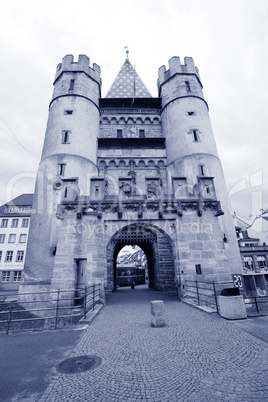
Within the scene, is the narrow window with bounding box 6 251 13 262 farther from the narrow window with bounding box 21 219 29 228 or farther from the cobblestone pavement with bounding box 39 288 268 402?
the cobblestone pavement with bounding box 39 288 268 402

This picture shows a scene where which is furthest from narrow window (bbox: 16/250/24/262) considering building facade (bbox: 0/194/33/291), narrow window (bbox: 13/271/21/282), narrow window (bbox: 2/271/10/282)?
narrow window (bbox: 2/271/10/282)

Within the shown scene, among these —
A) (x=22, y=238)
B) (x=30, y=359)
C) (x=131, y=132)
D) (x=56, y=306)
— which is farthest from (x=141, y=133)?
(x=22, y=238)

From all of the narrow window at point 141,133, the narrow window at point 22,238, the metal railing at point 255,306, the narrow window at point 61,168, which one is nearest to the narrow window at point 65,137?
the narrow window at point 61,168

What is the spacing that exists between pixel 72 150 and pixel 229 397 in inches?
733

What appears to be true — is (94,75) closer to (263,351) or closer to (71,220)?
(71,220)

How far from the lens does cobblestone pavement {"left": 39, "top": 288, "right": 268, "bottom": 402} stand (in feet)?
9.93

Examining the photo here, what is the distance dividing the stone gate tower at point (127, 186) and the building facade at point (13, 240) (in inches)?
882

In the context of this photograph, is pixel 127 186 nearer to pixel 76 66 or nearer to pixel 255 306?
pixel 255 306

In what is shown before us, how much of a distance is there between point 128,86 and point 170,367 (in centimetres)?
3198

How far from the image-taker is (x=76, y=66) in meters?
22.4

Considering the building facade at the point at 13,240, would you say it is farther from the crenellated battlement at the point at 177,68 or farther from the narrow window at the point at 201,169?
the narrow window at the point at 201,169

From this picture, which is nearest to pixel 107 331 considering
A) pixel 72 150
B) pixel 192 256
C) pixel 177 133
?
pixel 192 256

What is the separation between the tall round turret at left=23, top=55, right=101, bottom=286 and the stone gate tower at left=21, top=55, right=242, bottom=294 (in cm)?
9

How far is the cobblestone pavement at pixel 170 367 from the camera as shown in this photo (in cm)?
303
